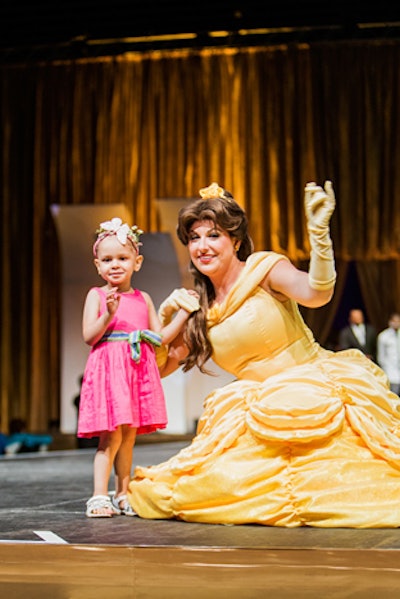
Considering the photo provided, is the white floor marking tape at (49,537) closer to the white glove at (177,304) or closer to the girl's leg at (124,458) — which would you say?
the girl's leg at (124,458)

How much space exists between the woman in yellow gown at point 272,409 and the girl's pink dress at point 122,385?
0.42ft

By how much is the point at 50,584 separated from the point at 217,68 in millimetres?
8816

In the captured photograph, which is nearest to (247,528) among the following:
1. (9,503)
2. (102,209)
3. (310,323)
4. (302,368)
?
(302,368)

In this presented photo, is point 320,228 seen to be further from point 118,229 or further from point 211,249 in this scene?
point 118,229

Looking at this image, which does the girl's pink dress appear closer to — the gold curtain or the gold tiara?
the gold tiara

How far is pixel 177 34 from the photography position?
31.8ft

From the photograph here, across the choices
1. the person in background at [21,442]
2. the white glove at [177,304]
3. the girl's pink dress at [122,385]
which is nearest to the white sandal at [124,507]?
the girl's pink dress at [122,385]

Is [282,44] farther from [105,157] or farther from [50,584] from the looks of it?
[50,584]

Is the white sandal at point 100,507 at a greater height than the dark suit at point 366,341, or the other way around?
the dark suit at point 366,341

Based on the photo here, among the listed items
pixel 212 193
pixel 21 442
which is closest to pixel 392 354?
pixel 21 442

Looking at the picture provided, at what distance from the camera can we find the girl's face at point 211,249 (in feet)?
8.73

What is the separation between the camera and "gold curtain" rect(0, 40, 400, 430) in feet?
32.2

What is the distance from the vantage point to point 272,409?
7.88 feet

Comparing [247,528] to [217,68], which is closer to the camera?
[247,528]
